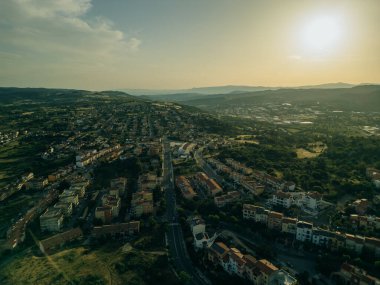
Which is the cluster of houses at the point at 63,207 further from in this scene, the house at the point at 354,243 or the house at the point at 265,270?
the house at the point at 354,243

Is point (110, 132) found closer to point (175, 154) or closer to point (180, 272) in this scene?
point (175, 154)

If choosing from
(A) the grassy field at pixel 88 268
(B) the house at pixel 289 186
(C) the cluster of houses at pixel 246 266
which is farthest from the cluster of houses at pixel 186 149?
(C) the cluster of houses at pixel 246 266

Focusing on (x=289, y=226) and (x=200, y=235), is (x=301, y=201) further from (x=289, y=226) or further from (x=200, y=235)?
(x=200, y=235)

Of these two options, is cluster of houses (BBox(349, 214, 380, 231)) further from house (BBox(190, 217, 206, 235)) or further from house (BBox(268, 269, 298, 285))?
house (BBox(190, 217, 206, 235))

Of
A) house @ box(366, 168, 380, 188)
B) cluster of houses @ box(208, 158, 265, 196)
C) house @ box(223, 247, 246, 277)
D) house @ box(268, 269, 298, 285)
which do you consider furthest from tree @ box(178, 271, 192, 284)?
house @ box(366, 168, 380, 188)

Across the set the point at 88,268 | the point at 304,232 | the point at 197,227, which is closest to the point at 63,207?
the point at 88,268

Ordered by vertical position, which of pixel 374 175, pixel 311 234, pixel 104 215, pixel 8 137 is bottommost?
pixel 104 215
